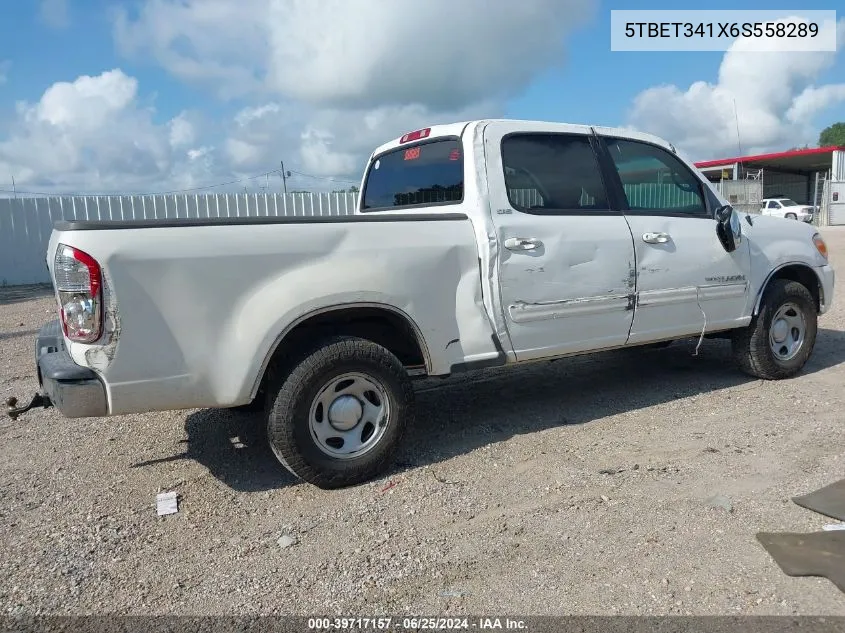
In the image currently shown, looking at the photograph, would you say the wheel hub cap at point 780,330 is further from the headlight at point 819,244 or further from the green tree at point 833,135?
the green tree at point 833,135

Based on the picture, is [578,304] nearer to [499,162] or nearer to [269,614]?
[499,162]

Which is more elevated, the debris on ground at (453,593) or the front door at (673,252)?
the front door at (673,252)

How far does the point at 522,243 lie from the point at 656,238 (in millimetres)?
1154

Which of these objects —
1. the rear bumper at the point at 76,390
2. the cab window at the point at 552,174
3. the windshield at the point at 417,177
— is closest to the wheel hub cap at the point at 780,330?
the cab window at the point at 552,174

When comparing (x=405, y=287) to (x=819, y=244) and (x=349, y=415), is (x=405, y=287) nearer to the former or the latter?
(x=349, y=415)

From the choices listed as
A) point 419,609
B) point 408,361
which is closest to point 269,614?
point 419,609

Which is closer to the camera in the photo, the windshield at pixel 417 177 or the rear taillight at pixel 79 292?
the rear taillight at pixel 79 292

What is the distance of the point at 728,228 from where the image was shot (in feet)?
16.3

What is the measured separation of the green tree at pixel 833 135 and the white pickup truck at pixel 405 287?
113318 millimetres

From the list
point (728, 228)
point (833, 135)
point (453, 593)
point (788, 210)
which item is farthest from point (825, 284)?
point (833, 135)

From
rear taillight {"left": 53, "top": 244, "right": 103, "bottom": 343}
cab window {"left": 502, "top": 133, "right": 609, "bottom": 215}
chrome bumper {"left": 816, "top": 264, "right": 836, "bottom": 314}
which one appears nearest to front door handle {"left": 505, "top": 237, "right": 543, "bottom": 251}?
cab window {"left": 502, "top": 133, "right": 609, "bottom": 215}

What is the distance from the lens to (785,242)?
5.52 m

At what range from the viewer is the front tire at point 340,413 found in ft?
11.6

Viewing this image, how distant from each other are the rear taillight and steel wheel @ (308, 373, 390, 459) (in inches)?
44.6
